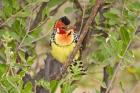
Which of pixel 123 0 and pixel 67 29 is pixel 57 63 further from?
pixel 123 0

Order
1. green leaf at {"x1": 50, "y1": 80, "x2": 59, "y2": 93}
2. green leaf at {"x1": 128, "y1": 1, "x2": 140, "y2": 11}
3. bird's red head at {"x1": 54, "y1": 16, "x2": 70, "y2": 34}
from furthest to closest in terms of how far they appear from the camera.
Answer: bird's red head at {"x1": 54, "y1": 16, "x2": 70, "y2": 34} → green leaf at {"x1": 128, "y1": 1, "x2": 140, "y2": 11} → green leaf at {"x1": 50, "y1": 80, "x2": 59, "y2": 93}

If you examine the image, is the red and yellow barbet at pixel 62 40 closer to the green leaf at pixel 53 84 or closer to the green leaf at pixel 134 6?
the green leaf at pixel 134 6

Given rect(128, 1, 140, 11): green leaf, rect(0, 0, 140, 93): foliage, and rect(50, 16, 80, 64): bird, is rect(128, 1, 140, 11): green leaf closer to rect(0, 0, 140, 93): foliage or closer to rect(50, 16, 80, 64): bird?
rect(0, 0, 140, 93): foliage

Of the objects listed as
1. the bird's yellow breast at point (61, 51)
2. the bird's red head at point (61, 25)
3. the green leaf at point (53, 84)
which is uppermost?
the bird's red head at point (61, 25)

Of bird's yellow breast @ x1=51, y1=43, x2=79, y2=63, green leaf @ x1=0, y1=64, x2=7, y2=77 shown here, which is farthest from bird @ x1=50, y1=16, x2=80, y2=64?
green leaf @ x1=0, y1=64, x2=7, y2=77

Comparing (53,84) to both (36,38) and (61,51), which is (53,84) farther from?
(61,51)

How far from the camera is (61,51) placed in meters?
2.37

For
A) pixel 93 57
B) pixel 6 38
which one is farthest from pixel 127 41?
pixel 93 57

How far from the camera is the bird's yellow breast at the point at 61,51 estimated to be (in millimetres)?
2355

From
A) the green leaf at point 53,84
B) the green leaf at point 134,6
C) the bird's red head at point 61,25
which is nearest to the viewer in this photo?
the green leaf at point 53,84

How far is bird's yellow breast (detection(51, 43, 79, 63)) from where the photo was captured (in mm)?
2355

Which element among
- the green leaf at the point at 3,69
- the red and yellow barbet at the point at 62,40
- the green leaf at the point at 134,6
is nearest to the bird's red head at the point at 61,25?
the red and yellow barbet at the point at 62,40

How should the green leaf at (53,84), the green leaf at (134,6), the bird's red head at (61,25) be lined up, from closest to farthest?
the green leaf at (53,84), the green leaf at (134,6), the bird's red head at (61,25)

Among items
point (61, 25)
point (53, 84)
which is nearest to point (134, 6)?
point (61, 25)
